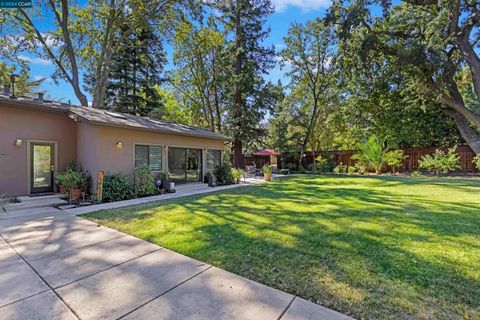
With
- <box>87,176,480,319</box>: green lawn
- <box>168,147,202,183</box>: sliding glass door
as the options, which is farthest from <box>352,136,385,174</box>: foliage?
<box>168,147,202,183</box>: sliding glass door

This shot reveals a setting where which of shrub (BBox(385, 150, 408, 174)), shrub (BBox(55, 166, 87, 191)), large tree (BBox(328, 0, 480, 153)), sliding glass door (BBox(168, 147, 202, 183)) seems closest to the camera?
shrub (BBox(55, 166, 87, 191))

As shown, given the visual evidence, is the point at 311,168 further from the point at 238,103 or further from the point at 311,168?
the point at 238,103

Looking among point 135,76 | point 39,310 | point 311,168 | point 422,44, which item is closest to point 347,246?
point 39,310

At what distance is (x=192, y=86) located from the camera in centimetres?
2295

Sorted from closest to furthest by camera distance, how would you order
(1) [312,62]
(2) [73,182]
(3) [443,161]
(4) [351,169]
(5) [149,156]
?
(2) [73,182] < (5) [149,156] < (3) [443,161] < (4) [351,169] < (1) [312,62]

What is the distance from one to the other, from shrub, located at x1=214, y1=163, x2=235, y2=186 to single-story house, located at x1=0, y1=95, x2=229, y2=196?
3500 millimetres

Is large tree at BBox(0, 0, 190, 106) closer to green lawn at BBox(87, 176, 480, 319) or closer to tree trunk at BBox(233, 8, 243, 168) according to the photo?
tree trunk at BBox(233, 8, 243, 168)

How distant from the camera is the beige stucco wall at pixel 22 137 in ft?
25.2

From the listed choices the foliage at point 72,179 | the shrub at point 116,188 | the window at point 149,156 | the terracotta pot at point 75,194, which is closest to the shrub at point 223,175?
the window at point 149,156

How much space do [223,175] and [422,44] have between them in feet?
39.4

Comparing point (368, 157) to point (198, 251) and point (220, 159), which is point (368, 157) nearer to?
point (220, 159)

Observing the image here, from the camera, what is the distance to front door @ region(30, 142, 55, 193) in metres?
8.32

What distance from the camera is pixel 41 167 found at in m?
8.58

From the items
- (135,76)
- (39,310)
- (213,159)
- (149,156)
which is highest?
(135,76)
